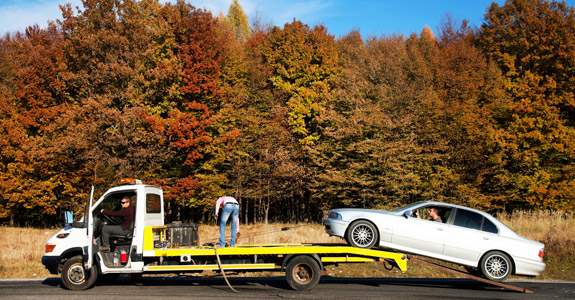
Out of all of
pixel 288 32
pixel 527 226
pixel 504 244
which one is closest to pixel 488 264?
pixel 504 244

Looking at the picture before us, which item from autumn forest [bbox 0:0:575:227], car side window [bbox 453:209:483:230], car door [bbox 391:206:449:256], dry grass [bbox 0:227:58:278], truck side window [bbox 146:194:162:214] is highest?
autumn forest [bbox 0:0:575:227]

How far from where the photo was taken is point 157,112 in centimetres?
3183

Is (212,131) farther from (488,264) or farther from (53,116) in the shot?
(488,264)

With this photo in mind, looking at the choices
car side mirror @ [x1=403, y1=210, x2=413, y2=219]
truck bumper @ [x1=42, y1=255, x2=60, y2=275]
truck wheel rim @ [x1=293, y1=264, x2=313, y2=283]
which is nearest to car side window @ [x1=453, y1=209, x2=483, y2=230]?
car side mirror @ [x1=403, y1=210, x2=413, y2=219]

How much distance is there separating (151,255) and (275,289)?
2.87 meters

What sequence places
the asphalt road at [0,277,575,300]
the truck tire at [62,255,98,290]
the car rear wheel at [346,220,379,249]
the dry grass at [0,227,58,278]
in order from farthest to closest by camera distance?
the dry grass at [0,227,58,278], the car rear wheel at [346,220,379,249], the truck tire at [62,255,98,290], the asphalt road at [0,277,575,300]

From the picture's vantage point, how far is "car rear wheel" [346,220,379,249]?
10.6 meters

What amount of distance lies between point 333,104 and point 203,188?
11.1 m

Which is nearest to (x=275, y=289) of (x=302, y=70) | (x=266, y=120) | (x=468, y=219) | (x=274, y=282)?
(x=274, y=282)

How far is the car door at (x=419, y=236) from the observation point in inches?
410

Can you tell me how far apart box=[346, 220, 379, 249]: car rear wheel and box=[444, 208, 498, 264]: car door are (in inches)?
63.6

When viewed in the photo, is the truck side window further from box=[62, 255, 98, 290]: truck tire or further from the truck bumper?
the truck bumper

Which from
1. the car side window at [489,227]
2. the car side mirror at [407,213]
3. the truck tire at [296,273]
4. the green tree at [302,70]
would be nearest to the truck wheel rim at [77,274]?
the truck tire at [296,273]

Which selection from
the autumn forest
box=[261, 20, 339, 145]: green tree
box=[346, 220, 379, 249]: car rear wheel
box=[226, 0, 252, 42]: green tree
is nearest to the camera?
box=[346, 220, 379, 249]: car rear wheel
